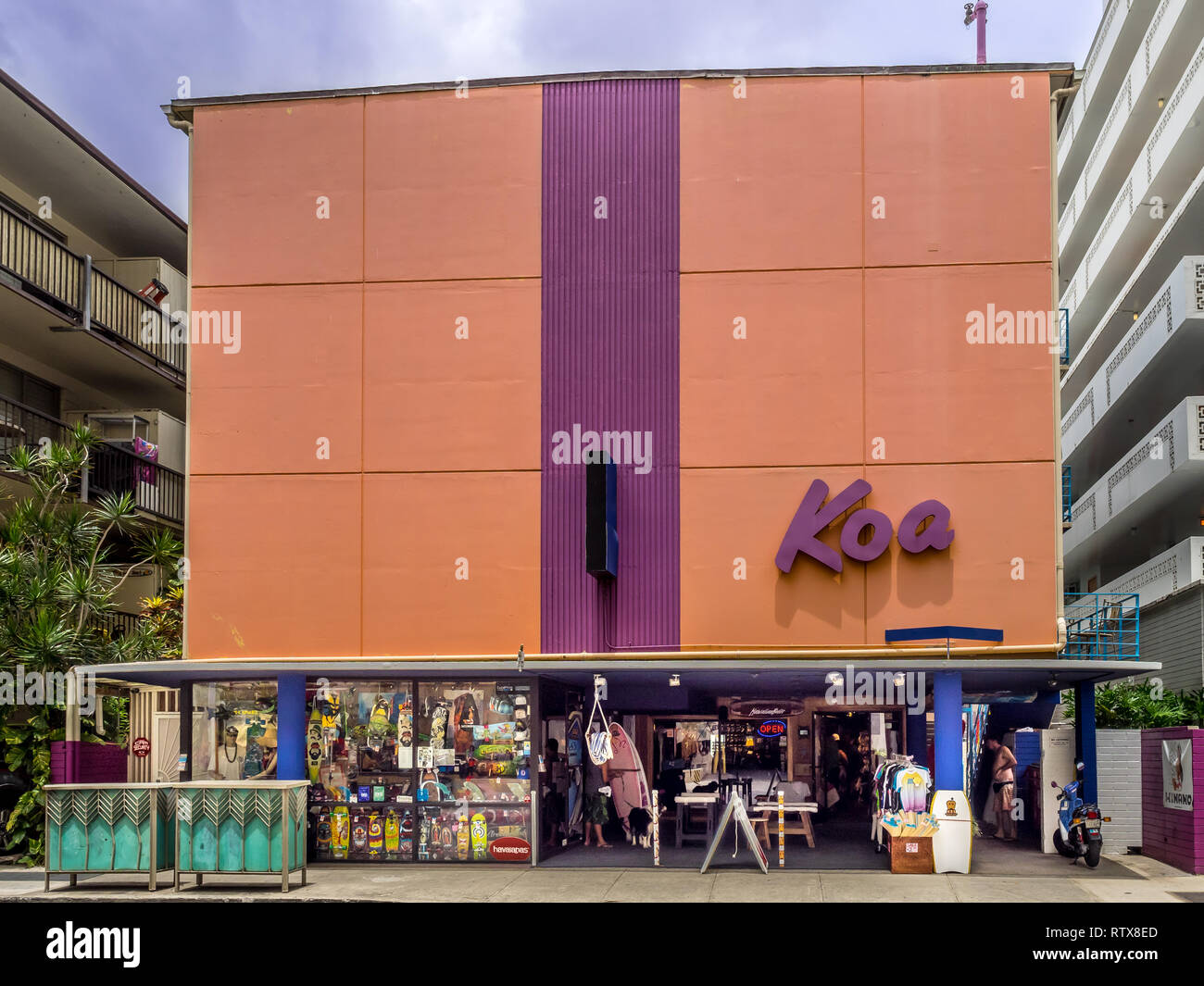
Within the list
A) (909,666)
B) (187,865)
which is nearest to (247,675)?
(187,865)

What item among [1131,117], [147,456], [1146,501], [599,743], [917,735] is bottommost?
[917,735]

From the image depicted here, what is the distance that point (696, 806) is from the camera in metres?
26.5

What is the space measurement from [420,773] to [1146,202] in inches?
962

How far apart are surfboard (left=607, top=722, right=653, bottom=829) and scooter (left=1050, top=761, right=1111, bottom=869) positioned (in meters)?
6.96

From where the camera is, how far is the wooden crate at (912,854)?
19.7 meters

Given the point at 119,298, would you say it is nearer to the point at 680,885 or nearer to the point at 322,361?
the point at 322,361

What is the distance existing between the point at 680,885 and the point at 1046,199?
1179cm

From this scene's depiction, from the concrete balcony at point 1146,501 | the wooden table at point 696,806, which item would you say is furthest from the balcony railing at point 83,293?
the concrete balcony at point 1146,501

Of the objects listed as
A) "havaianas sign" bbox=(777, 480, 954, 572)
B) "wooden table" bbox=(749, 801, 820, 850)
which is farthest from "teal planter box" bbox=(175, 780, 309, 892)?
"havaianas sign" bbox=(777, 480, 954, 572)

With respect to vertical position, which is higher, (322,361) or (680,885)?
(322,361)

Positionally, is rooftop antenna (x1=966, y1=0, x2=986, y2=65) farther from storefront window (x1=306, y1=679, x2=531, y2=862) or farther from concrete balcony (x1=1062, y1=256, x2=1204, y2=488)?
storefront window (x1=306, y1=679, x2=531, y2=862)

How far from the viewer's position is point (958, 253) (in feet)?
68.9

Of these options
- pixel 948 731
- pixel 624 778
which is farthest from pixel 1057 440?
pixel 624 778

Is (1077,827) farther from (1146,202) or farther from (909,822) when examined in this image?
(1146,202)
